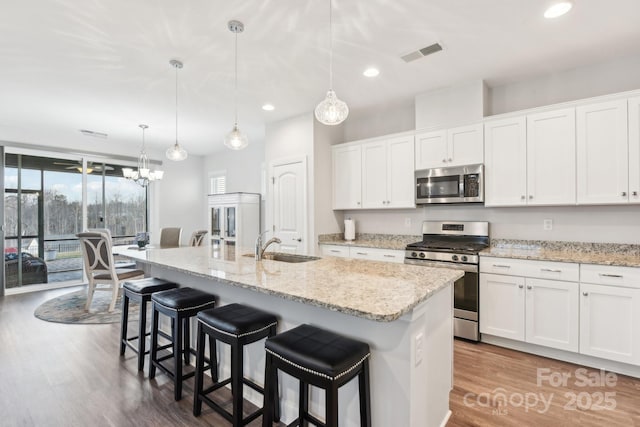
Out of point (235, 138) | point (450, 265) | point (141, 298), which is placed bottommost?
point (141, 298)

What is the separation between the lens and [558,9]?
7.03 feet

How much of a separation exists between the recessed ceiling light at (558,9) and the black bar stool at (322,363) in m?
2.52

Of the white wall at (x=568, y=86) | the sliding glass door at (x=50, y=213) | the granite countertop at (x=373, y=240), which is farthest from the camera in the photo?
the sliding glass door at (x=50, y=213)

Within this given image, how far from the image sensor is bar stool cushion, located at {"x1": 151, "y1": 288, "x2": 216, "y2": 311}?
218 cm

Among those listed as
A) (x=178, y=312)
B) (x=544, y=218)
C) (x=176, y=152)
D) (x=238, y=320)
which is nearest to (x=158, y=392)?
(x=178, y=312)

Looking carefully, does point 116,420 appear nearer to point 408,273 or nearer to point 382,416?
point 382,416

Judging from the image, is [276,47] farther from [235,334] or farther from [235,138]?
[235,334]

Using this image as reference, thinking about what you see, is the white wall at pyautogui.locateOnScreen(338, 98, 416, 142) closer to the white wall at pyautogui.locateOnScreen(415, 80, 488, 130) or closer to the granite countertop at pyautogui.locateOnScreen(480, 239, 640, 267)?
the white wall at pyautogui.locateOnScreen(415, 80, 488, 130)

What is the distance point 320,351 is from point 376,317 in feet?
1.17

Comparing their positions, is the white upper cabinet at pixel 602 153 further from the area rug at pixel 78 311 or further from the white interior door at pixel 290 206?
the area rug at pixel 78 311

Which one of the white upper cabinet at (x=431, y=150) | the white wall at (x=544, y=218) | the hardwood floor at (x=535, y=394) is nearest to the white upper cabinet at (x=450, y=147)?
the white upper cabinet at (x=431, y=150)

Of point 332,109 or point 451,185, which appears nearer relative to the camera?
point 332,109

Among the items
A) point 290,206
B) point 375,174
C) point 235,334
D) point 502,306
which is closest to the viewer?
point 235,334

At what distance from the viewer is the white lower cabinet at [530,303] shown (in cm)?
262
